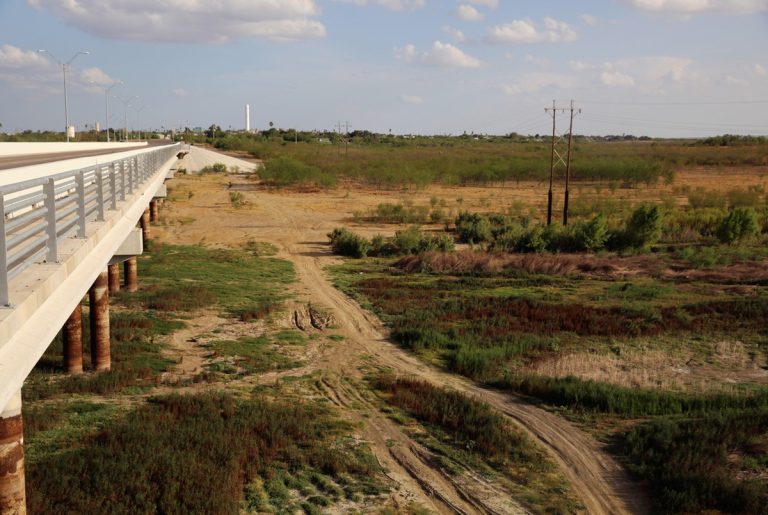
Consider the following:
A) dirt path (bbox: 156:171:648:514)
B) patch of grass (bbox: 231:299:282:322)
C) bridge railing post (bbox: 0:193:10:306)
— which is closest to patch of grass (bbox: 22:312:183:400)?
patch of grass (bbox: 231:299:282:322)

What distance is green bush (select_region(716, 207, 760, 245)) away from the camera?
36.5m

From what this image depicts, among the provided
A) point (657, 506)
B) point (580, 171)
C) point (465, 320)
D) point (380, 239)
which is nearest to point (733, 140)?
point (580, 171)

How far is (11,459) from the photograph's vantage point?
8.14 metres

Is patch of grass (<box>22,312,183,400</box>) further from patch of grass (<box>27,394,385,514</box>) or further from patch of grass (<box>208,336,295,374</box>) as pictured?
patch of grass (<box>27,394,385,514</box>)

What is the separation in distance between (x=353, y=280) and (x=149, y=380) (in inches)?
560

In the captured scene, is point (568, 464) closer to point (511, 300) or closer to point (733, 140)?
point (511, 300)

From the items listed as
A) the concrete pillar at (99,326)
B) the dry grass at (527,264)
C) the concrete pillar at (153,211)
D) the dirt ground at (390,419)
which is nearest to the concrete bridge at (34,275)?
the concrete pillar at (99,326)

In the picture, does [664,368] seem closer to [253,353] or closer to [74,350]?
[253,353]

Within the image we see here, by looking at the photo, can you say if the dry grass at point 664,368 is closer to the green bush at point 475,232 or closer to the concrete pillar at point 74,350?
the concrete pillar at point 74,350

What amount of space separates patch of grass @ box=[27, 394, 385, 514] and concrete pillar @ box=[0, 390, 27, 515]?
125 cm

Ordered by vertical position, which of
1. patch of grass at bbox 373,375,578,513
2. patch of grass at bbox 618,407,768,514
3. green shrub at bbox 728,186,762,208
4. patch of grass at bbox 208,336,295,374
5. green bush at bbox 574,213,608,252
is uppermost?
green shrub at bbox 728,186,762,208

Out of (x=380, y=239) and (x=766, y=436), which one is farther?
(x=380, y=239)

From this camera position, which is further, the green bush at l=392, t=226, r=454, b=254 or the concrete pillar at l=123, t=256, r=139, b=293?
the green bush at l=392, t=226, r=454, b=254

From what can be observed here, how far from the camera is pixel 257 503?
1035 cm
